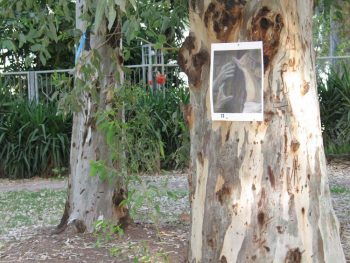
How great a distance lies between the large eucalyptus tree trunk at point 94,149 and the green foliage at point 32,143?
6.18 metres

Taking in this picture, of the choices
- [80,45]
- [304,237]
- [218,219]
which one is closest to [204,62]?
[218,219]

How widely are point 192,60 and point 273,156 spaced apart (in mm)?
716

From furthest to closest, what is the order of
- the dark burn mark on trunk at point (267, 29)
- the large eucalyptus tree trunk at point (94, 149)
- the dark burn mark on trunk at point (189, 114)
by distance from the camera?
the large eucalyptus tree trunk at point (94, 149) → the dark burn mark on trunk at point (189, 114) → the dark burn mark on trunk at point (267, 29)

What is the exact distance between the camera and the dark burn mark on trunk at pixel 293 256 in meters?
3.28

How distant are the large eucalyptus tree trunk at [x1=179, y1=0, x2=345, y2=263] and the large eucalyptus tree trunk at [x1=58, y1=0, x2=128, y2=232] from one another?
7.22 feet

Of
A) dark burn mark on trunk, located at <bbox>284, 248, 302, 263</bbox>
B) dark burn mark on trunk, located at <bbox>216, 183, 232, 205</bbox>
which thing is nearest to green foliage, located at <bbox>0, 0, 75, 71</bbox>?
dark burn mark on trunk, located at <bbox>216, 183, 232, 205</bbox>

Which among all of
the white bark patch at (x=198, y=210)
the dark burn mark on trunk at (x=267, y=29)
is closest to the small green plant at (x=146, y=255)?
the white bark patch at (x=198, y=210)

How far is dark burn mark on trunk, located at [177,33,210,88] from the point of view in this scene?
11.4 feet

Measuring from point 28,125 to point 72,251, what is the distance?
7061 millimetres

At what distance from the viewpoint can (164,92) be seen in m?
12.8

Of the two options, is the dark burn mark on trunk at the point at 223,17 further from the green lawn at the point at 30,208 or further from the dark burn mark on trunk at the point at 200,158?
the green lawn at the point at 30,208

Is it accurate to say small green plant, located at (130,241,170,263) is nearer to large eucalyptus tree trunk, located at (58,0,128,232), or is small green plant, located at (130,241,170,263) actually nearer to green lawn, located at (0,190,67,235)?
large eucalyptus tree trunk, located at (58,0,128,232)

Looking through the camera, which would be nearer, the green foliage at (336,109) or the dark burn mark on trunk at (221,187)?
the dark burn mark on trunk at (221,187)

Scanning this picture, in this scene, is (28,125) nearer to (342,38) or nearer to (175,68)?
(175,68)
